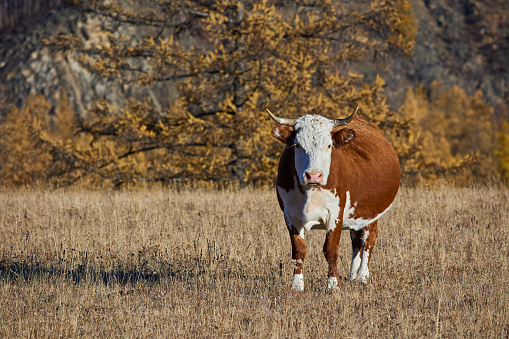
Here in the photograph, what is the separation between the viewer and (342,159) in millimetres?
6066

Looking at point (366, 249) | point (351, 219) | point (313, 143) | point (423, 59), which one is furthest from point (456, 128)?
point (423, 59)

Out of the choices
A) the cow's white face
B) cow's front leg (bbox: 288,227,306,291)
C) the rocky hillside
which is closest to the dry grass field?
cow's front leg (bbox: 288,227,306,291)

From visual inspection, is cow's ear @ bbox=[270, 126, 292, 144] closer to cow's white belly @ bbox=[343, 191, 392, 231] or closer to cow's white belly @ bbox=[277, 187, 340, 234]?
cow's white belly @ bbox=[277, 187, 340, 234]

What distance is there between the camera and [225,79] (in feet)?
53.3

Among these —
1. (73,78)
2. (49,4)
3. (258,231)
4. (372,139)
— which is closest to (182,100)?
(258,231)

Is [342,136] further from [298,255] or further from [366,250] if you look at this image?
[366,250]

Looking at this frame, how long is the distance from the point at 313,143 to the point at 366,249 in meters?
1.88

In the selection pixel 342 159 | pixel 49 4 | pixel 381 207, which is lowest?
pixel 381 207

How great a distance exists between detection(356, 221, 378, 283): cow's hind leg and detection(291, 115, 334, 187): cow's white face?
5.11ft

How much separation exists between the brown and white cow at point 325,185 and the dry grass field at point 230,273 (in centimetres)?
50

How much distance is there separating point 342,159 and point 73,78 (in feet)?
293

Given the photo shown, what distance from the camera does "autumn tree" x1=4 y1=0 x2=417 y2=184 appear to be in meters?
15.4

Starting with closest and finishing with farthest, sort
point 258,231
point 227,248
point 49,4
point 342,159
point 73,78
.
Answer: point 342,159
point 227,248
point 258,231
point 73,78
point 49,4

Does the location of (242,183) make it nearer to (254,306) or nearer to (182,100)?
(182,100)
